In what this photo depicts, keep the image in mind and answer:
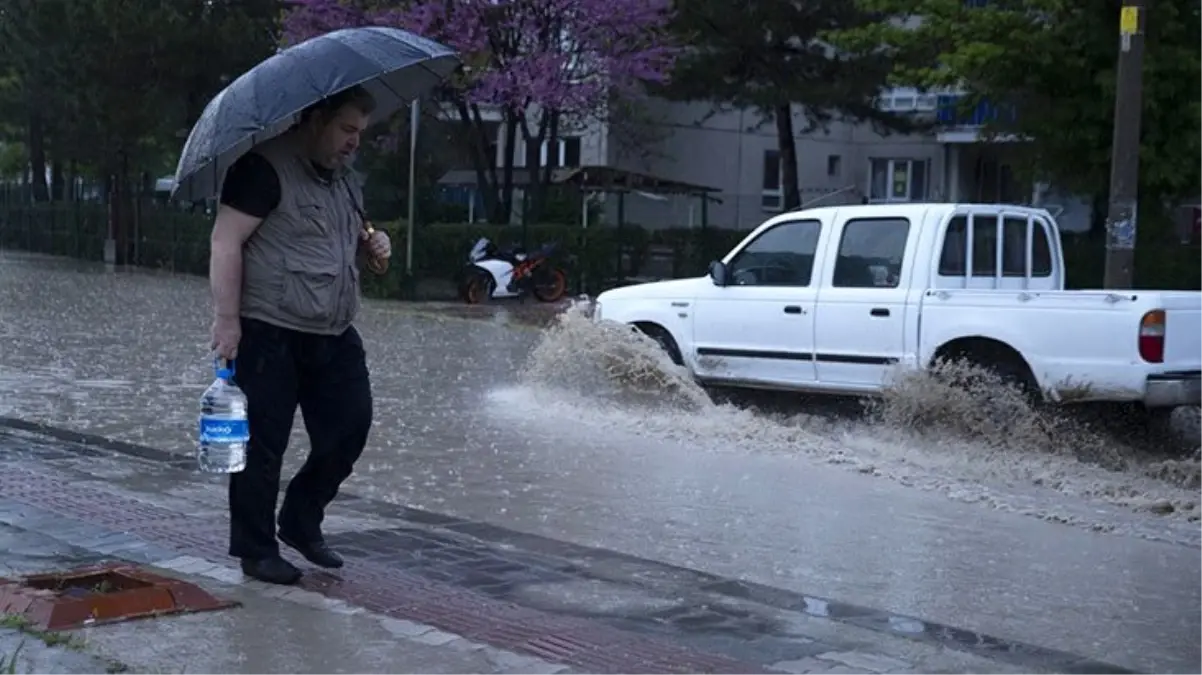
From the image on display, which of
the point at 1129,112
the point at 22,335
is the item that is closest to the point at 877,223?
the point at 1129,112

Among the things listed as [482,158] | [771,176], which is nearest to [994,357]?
[482,158]

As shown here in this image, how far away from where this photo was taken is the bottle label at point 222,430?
6.20 m

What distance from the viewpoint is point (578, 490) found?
9852 millimetres

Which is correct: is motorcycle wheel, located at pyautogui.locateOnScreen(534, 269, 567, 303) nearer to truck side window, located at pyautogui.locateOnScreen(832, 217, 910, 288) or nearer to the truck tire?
truck side window, located at pyautogui.locateOnScreen(832, 217, 910, 288)

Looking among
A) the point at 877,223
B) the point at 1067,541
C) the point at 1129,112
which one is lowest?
the point at 1067,541

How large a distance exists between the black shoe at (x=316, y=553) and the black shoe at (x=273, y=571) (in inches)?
8.8

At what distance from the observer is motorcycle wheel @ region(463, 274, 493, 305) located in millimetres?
27391

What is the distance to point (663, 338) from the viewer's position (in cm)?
1425

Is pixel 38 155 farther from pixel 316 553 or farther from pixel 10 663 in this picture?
pixel 10 663

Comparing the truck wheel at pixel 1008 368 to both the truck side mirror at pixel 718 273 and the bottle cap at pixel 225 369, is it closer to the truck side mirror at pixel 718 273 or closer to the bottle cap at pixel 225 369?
the truck side mirror at pixel 718 273

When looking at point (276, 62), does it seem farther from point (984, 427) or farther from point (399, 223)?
point (399, 223)

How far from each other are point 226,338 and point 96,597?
3.42ft

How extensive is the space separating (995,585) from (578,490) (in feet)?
9.63

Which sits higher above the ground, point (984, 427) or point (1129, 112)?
point (1129, 112)
